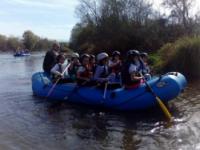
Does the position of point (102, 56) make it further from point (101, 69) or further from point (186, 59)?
point (186, 59)

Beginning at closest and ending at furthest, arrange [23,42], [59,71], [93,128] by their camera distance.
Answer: [93,128] → [59,71] → [23,42]

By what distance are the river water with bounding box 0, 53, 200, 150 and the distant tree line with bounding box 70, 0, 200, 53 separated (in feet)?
57.3

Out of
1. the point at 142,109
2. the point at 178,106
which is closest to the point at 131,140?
the point at 142,109

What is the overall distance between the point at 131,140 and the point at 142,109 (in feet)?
6.95

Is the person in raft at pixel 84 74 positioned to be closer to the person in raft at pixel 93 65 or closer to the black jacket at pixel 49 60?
the person in raft at pixel 93 65

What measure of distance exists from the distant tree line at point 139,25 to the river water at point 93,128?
17.5 m

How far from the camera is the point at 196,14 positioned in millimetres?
29688

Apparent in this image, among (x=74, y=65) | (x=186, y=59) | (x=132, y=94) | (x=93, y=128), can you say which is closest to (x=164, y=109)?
(x=132, y=94)

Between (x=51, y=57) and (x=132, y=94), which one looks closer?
(x=132, y=94)

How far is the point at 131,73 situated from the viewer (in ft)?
28.9

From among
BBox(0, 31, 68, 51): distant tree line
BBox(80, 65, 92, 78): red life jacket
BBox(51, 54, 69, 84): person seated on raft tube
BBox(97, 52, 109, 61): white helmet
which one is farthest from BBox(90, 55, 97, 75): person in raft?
BBox(0, 31, 68, 51): distant tree line

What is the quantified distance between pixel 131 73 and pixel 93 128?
5.61 ft

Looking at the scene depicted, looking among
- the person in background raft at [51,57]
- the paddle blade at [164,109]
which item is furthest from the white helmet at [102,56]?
the person in background raft at [51,57]

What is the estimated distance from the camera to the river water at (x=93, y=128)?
22.3 feet
